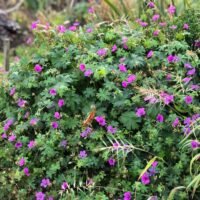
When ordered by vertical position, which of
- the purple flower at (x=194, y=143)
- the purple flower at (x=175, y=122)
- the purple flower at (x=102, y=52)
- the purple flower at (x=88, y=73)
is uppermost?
the purple flower at (x=102, y=52)

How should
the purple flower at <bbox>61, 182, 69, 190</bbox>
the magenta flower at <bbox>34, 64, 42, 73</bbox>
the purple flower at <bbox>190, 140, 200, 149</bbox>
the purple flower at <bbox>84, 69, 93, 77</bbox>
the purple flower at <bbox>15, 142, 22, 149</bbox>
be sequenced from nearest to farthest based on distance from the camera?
1. the purple flower at <bbox>190, 140, 200, 149</bbox>
2. the purple flower at <bbox>61, 182, 69, 190</bbox>
3. the purple flower at <bbox>84, 69, 93, 77</bbox>
4. the purple flower at <bbox>15, 142, 22, 149</bbox>
5. the magenta flower at <bbox>34, 64, 42, 73</bbox>

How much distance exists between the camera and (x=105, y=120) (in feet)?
8.72

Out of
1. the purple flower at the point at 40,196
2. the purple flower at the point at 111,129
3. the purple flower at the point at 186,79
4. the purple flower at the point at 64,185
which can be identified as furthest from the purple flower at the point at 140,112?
the purple flower at the point at 40,196

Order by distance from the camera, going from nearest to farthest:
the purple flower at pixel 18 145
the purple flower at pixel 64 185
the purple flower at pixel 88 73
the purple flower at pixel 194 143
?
the purple flower at pixel 194 143
the purple flower at pixel 64 185
the purple flower at pixel 88 73
the purple flower at pixel 18 145

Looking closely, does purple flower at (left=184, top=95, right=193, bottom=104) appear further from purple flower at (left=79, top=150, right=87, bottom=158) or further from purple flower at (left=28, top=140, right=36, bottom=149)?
purple flower at (left=28, top=140, right=36, bottom=149)

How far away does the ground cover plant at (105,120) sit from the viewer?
2527 millimetres

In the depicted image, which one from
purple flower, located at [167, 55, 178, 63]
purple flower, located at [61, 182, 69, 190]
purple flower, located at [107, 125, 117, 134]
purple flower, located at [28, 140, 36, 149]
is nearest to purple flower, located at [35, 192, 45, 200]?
purple flower, located at [61, 182, 69, 190]

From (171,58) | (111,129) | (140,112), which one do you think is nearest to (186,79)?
(171,58)

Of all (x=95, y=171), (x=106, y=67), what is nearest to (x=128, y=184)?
(x=95, y=171)

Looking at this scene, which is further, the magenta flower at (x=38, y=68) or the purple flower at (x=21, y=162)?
the magenta flower at (x=38, y=68)

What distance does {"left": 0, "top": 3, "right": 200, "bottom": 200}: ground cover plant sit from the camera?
2.53 m

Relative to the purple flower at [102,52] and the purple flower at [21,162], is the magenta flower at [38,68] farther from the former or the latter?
the purple flower at [21,162]

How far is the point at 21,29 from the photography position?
7.48 meters

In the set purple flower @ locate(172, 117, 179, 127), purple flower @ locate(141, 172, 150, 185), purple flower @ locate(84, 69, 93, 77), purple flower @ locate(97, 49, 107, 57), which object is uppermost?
purple flower @ locate(97, 49, 107, 57)
